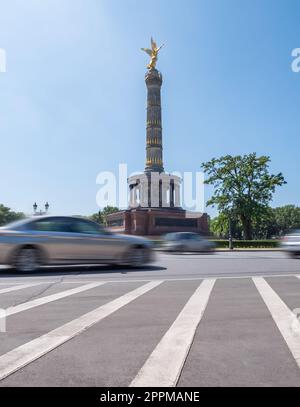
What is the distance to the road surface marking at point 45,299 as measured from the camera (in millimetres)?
5766

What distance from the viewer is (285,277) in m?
9.76

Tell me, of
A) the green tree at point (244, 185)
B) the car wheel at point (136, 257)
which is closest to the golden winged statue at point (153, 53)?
the green tree at point (244, 185)

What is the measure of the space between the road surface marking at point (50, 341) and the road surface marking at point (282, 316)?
2.19 meters

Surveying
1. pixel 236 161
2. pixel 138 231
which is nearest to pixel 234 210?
pixel 236 161

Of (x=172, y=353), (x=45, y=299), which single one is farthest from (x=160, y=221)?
(x=172, y=353)

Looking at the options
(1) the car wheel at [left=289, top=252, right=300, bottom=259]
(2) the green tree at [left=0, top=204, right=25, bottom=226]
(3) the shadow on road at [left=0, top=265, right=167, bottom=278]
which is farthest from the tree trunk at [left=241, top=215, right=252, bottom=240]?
(2) the green tree at [left=0, top=204, right=25, bottom=226]

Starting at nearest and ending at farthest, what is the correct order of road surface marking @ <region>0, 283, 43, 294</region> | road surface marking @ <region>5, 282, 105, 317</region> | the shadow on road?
road surface marking @ <region>5, 282, 105, 317</region> → road surface marking @ <region>0, 283, 43, 294</region> → the shadow on road

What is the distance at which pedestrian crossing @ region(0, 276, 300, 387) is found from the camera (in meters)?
3.24

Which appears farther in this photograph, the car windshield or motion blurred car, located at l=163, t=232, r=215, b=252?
motion blurred car, located at l=163, t=232, r=215, b=252

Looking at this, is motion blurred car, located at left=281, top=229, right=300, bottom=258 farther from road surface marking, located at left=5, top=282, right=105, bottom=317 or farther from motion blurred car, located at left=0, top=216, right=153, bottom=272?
road surface marking, located at left=5, top=282, right=105, bottom=317

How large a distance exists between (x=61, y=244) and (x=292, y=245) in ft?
34.3

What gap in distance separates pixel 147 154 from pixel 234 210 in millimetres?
17989

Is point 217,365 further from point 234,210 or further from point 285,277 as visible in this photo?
point 234,210

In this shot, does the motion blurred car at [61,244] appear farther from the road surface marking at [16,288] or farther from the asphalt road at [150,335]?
the asphalt road at [150,335]
